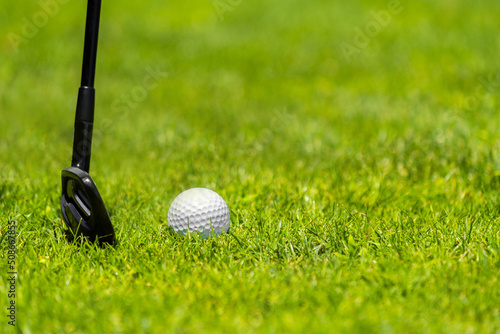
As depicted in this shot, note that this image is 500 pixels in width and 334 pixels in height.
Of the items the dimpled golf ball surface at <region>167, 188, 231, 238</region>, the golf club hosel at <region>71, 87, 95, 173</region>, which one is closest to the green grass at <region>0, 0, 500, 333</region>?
the dimpled golf ball surface at <region>167, 188, 231, 238</region>

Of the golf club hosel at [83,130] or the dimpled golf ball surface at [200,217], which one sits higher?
the golf club hosel at [83,130]

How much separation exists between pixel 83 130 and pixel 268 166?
6.42 ft

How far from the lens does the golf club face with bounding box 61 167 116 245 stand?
99.4 inches

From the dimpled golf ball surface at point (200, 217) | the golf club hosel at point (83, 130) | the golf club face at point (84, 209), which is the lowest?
the dimpled golf ball surface at point (200, 217)

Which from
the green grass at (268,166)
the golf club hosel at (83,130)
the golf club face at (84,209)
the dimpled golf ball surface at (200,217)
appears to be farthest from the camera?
the dimpled golf ball surface at (200,217)

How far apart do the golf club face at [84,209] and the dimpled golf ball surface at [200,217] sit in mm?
412

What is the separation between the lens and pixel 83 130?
9.37 feet

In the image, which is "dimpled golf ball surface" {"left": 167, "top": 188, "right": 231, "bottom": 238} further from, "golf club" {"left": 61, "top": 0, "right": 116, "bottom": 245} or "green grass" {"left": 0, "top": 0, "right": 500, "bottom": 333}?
"golf club" {"left": 61, "top": 0, "right": 116, "bottom": 245}

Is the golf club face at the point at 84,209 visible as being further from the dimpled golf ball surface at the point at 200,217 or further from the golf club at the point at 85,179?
the dimpled golf ball surface at the point at 200,217

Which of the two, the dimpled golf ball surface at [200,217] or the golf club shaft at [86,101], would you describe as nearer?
the golf club shaft at [86,101]

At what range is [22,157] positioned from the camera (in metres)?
4.64

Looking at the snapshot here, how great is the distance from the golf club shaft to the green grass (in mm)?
506

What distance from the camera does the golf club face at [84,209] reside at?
2.53m

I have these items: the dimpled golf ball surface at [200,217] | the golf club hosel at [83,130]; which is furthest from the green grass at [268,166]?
the golf club hosel at [83,130]
